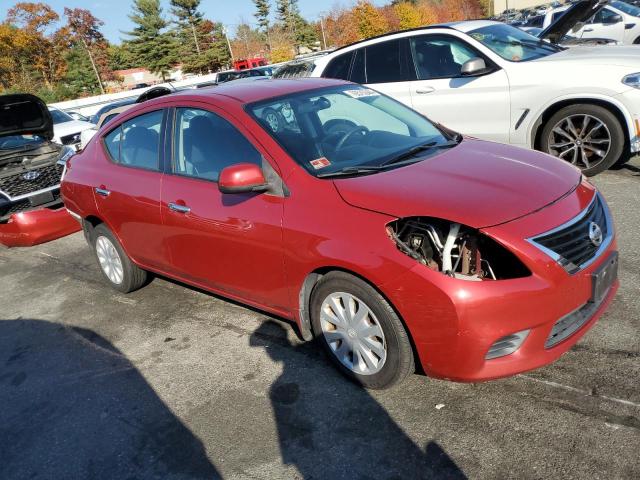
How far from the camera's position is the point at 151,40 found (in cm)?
6594

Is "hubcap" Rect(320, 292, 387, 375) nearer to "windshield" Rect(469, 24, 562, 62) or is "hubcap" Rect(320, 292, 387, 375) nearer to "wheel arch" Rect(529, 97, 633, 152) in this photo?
"wheel arch" Rect(529, 97, 633, 152)

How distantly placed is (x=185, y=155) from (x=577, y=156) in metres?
4.18

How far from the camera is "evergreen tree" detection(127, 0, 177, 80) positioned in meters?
64.9

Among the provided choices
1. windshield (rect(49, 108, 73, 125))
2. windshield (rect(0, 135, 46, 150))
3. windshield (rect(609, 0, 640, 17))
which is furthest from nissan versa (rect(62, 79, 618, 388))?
windshield (rect(609, 0, 640, 17))

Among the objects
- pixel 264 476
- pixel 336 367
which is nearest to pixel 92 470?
pixel 264 476

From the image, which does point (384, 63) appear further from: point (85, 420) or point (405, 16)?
point (405, 16)

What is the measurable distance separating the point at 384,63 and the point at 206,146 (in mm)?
4021

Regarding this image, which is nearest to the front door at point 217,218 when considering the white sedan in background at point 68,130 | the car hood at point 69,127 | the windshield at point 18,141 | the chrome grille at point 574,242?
the chrome grille at point 574,242

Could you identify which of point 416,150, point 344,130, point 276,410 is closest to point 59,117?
point 344,130

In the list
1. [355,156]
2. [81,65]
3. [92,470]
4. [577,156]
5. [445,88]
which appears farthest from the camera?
[81,65]

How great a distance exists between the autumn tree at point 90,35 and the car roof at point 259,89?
6953 cm

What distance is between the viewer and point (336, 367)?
3123mm

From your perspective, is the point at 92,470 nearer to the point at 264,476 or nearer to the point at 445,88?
the point at 264,476

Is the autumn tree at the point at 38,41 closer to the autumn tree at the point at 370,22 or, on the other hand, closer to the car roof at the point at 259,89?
the autumn tree at the point at 370,22
